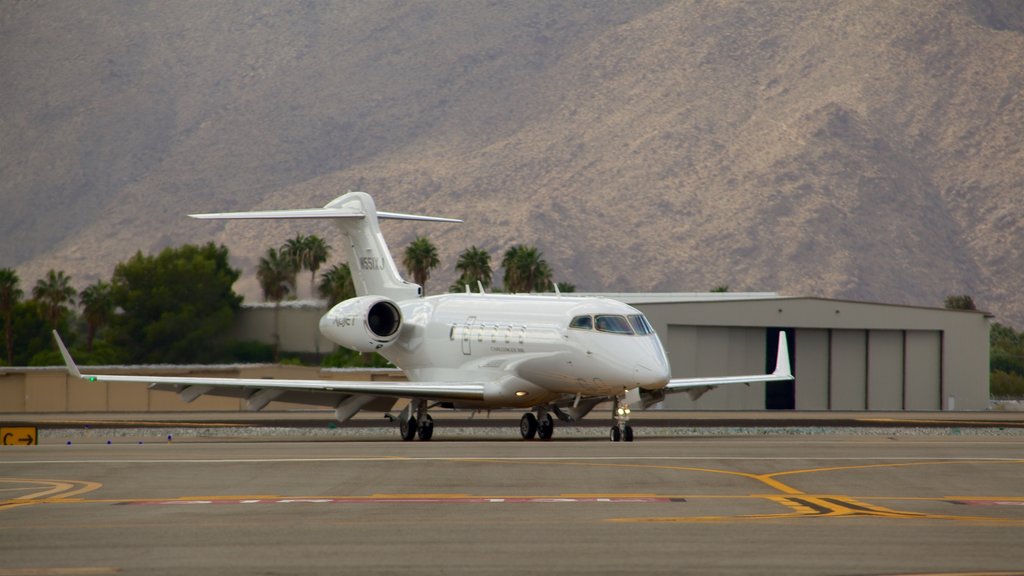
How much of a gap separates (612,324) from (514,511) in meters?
17.1

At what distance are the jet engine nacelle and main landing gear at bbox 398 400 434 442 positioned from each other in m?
2.46

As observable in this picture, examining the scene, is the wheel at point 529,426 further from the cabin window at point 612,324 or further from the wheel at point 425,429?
the cabin window at point 612,324

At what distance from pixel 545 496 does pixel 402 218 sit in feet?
83.8

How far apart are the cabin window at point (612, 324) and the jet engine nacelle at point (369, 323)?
703 centimetres

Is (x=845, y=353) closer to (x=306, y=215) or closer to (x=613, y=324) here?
(x=306, y=215)

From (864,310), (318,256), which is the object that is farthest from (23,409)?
(318,256)

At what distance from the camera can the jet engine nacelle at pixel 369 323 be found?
38000 mm

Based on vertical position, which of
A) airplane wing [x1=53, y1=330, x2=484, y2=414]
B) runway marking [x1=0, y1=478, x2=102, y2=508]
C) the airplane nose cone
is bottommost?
runway marking [x1=0, y1=478, x2=102, y2=508]

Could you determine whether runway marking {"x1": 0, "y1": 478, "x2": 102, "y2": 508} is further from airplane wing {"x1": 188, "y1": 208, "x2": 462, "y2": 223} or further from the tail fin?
the tail fin

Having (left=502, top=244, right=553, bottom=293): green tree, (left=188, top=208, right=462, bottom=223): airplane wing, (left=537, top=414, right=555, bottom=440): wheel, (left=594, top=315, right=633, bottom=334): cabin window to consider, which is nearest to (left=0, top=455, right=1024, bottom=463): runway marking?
(left=594, top=315, right=633, bottom=334): cabin window

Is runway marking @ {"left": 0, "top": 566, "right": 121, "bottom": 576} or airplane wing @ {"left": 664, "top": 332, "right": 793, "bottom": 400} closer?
runway marking @ {"left": 0, "top": 566, "right": 121, "bottom": 576}

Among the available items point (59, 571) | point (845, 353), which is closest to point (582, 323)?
point (59, 571)

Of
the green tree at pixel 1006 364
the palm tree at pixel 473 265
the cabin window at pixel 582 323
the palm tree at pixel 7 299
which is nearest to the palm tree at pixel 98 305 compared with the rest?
the palm tree at pixel 7 299

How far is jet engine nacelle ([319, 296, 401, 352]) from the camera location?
38.0 m
